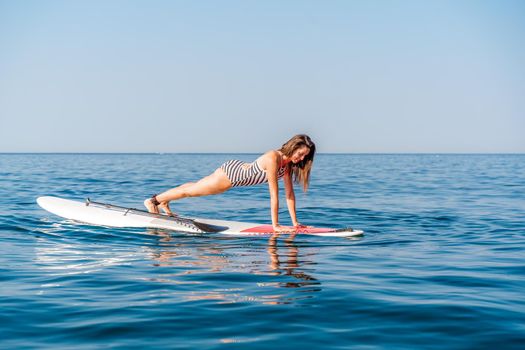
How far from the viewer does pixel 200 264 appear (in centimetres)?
791

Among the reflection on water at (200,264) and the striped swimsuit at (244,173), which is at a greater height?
the striped swimsuit at (244,173)

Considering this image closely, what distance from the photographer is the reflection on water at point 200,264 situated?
6.36 meters

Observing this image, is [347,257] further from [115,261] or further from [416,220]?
[416,220]

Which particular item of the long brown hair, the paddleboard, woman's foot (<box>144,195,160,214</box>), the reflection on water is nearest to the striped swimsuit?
the long brown hair

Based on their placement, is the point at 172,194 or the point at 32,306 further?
the point at 172,194

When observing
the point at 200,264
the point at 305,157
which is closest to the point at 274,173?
the point at 305,157

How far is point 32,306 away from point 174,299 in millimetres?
1242

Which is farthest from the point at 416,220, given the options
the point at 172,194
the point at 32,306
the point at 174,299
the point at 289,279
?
the point at 32,306

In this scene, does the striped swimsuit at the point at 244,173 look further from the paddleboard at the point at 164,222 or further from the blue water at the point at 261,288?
the blue water at the point at 261,288

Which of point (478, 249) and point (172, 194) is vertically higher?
point (172, 194)

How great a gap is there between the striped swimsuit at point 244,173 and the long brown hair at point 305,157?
286 mm

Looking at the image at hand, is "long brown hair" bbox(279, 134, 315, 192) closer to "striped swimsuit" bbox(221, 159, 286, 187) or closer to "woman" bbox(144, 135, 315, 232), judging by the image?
"woman" bbox(144, 135, 315, 232)

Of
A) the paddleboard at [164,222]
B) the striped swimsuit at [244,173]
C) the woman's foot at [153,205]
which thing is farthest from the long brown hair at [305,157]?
the woman's foot at [153,205]

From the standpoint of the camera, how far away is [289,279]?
22.8ft
